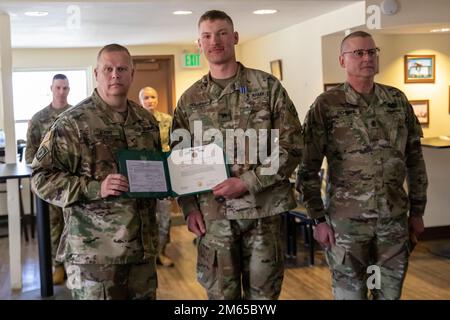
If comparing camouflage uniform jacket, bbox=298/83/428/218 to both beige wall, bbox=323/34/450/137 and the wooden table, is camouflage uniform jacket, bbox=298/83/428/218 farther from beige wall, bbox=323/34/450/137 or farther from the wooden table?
beige wall, bbox=323/34/450/137

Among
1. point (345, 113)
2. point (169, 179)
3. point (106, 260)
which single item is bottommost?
point (106, 260)

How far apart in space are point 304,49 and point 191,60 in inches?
104

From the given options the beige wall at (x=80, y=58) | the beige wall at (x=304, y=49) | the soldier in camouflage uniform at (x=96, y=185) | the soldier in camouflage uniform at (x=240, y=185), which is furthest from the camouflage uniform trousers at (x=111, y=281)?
the beige wall at (x=80, y=58)

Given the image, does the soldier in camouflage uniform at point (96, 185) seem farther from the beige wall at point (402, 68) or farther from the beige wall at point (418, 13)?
the beige wall at point (402, 68)

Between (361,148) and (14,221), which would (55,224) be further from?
(361,148)

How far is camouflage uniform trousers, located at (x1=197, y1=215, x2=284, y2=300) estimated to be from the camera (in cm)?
229

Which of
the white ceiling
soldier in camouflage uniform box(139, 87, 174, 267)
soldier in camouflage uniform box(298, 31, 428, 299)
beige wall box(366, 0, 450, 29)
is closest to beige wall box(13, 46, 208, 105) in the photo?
the white ceiling

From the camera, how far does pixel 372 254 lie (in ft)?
8.41

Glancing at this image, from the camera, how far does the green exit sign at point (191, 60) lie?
799cm

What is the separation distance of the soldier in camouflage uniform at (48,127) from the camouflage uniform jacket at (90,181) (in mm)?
2287

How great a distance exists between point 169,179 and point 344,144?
0.79m
